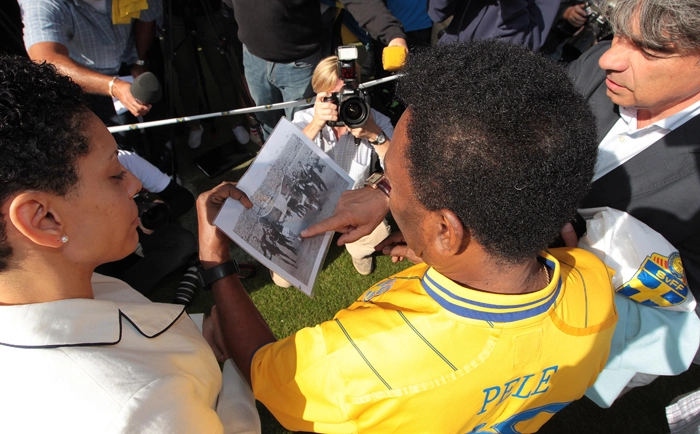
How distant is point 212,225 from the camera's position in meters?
1.66

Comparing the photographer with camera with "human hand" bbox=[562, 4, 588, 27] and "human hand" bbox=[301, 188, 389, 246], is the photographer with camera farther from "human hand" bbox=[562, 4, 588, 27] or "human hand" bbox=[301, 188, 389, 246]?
"human hand" bbox=[562, 4, 588, 27]

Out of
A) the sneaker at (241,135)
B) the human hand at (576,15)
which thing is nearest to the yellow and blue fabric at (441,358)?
the sneaker at (241,135)

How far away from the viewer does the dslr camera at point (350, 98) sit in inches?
94.6

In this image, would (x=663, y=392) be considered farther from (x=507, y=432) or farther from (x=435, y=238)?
(x=435, y=238)

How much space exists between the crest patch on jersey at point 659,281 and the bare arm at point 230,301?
127cm

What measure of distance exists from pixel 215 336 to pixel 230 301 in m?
0.21

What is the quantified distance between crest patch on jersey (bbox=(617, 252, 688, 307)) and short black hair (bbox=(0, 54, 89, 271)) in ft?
5.82

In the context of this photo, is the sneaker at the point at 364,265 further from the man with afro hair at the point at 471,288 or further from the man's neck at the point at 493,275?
the man's neck at the point at 493,275

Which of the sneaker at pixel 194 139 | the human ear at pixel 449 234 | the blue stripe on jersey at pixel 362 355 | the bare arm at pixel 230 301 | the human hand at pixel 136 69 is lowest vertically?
the sneaker at pixel 194 139

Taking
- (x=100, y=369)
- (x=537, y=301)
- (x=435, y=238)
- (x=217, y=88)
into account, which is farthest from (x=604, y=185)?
(x=217, y=88)

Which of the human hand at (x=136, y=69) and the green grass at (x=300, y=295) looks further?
the human hand at (x=136, y=69)

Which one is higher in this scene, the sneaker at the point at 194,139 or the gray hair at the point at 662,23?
the gray hair at the point at 662,23

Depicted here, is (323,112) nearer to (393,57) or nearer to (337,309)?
(393,57)

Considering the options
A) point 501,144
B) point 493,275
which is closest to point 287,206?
point 493,275
